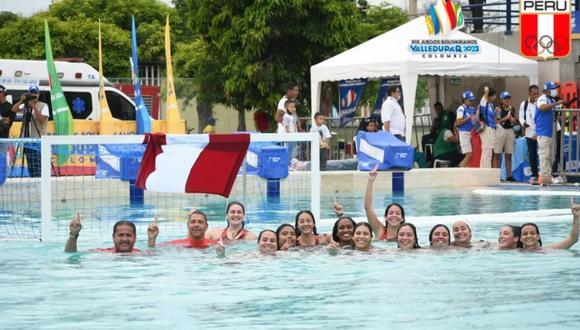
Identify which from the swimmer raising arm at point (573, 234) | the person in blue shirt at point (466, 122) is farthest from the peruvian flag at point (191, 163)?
the person in blue shirt at point (466, 122)

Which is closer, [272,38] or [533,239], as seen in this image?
[533,239]

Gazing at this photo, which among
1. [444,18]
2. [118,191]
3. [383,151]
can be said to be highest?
[444,18]

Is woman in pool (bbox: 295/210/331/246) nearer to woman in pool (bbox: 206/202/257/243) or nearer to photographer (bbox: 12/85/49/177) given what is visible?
woman in pool (bbox: 206/202/257/243)

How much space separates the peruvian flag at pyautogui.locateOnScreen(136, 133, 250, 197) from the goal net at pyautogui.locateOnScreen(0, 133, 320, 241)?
2035 mm

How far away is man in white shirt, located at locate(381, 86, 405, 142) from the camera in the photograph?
86.8ft

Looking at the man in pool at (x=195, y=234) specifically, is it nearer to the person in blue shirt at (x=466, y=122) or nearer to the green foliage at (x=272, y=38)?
the person in blue shirt at (x=466, y=122)

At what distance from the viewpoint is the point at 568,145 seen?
81.5 ft

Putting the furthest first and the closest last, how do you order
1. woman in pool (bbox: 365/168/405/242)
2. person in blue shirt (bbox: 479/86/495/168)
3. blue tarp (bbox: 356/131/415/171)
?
person in blue shirt (bbox: 479/86/495/168)
blue tarp (bbox: 356/131/415/171)
woman in pool (bbox: 365/168/405/242)

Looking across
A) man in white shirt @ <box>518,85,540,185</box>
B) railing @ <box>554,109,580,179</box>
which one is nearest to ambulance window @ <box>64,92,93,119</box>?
man in white shirt @ <box>518,85,540,185</box>

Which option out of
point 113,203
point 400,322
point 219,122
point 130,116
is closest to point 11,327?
point 400,322

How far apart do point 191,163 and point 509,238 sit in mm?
3793

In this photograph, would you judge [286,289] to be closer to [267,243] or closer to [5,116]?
[267,243]

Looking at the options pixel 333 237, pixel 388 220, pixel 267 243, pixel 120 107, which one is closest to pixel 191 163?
pixel 267 243

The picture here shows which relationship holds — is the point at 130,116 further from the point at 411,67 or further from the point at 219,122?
the point at 219,122
